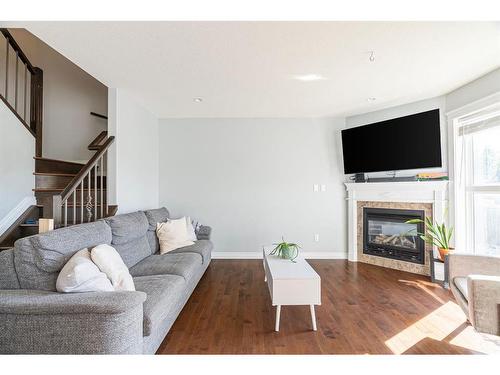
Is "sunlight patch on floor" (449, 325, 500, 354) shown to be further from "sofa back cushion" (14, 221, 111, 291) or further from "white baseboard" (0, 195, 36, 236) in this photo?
"white baseboard" (0, 195, 36, 236)

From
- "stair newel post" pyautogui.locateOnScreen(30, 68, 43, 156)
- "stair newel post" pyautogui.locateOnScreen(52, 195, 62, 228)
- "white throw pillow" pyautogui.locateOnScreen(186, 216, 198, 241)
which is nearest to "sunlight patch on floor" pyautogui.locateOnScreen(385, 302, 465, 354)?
"white throw pillow" pyautogui.locateOnScreen(186, 216, 198, 241)

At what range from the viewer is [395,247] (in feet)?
12.5

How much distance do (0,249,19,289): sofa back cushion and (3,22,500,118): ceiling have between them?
161cm

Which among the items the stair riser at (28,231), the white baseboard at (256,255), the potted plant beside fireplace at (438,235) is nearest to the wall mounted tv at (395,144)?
the potted plant beside fireplace at (438,235)

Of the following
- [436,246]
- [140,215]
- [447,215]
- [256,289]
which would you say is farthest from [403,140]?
[140,215]

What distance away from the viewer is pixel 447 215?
3.35m

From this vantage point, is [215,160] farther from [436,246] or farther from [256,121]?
[436,246]

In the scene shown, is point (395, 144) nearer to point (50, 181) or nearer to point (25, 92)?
point (50, 181)

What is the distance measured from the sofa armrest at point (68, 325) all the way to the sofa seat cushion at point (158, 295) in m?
0.20

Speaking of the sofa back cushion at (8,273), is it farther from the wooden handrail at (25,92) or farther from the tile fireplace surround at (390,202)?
the tile fireplace surround at (390,202)

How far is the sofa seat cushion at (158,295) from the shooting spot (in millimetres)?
1512

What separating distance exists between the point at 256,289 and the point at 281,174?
203cm

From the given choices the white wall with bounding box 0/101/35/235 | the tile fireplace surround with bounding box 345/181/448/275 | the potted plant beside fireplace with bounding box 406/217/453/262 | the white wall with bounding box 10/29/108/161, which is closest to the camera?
the white wall with bounding box 0/101/35/235

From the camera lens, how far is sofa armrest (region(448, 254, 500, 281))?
2047 mm
